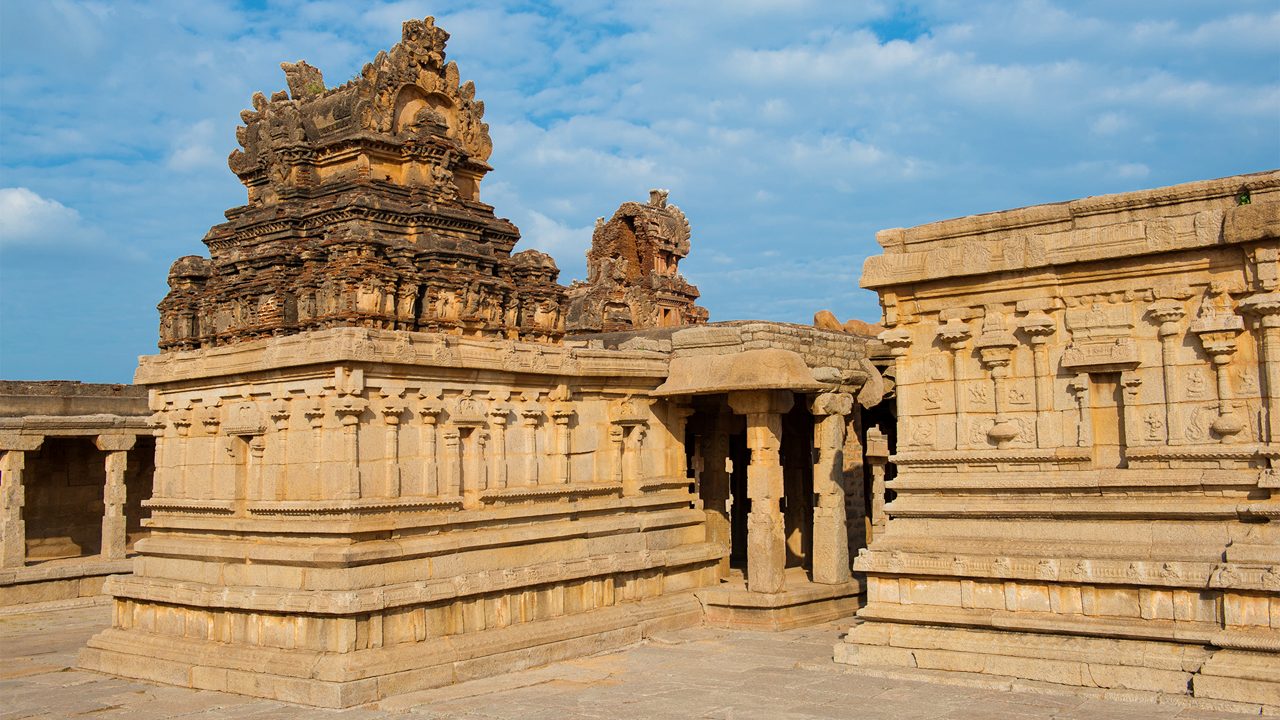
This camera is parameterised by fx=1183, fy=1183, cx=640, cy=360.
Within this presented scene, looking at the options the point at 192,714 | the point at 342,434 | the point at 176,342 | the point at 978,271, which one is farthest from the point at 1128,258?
the point at 176,342

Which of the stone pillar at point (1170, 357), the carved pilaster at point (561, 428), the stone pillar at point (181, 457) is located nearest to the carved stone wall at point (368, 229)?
the stone pillar at point (181, 457)

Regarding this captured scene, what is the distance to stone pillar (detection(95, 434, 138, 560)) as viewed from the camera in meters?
21.8

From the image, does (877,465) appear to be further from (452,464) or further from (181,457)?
(181,457)

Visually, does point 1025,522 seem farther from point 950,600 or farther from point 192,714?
point 192,714

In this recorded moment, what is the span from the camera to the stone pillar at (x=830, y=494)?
54.4 feet

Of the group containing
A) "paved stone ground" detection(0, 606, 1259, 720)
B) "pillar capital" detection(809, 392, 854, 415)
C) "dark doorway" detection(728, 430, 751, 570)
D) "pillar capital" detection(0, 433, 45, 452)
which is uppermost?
"pillar capital" detection(809, 392, 854, 415)

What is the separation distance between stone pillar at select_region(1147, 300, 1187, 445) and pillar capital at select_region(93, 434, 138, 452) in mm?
18048

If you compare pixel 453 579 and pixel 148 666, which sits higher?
pixel 453 579

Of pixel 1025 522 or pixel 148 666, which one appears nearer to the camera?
pixel 1025 522

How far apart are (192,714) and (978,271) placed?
9.08 metres

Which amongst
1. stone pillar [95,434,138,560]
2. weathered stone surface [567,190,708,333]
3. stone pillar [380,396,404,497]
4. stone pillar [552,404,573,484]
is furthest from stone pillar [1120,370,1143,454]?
weathered stone surface [567,190,708,333]

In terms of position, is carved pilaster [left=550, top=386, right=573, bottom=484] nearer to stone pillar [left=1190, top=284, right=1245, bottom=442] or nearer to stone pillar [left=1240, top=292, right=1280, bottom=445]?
stone pillar [left=1190, top=284, right=1245, bottom=442]

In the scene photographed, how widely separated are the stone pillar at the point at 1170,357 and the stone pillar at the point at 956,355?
1937 mm

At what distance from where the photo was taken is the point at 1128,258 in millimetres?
11703
